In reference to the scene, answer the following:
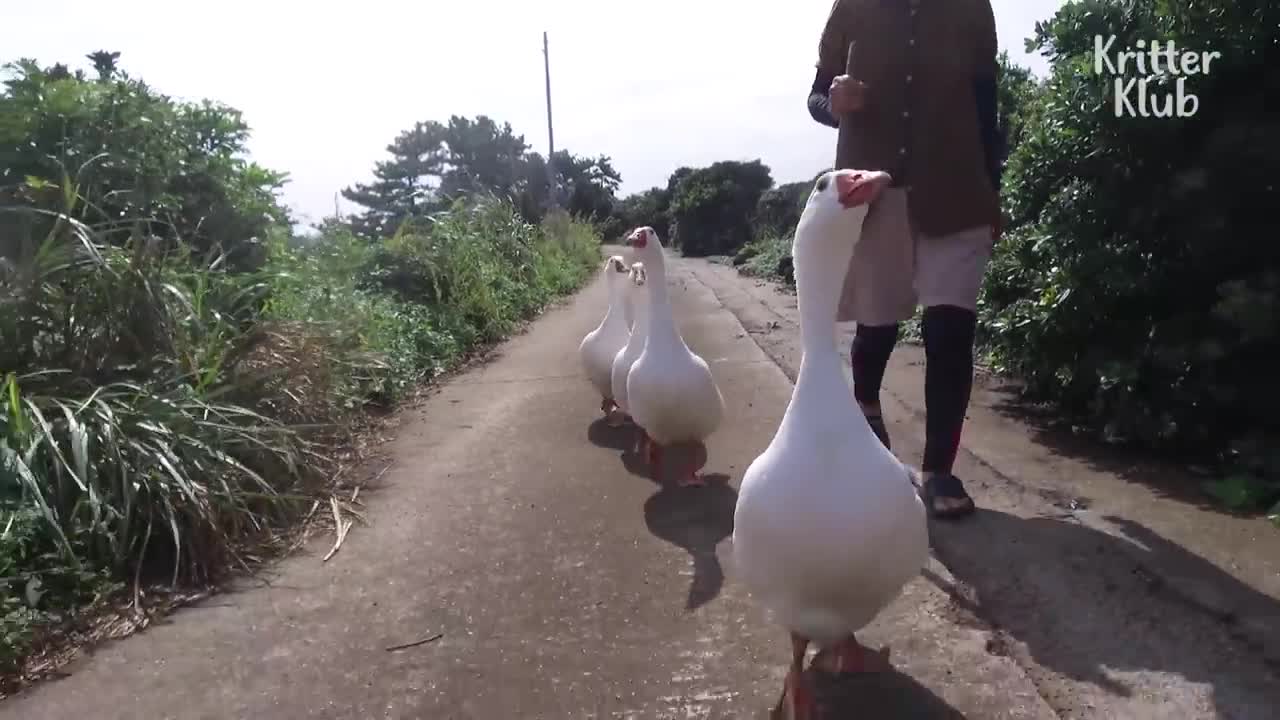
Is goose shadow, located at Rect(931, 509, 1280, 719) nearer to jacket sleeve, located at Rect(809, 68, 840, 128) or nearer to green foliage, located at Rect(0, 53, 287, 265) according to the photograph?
jacket sleeve, located at Rect(809, 68, 840, 128)

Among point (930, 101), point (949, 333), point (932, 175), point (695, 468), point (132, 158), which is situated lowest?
point (695, 468)

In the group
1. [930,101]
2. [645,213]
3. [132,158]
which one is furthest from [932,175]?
[645,213]

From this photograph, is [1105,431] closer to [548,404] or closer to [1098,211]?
[1098,211]

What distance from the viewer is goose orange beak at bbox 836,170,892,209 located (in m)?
2.11

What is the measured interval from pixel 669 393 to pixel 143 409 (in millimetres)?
2101

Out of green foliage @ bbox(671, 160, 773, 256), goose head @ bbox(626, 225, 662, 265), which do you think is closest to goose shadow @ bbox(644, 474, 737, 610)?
goose head @ bbox(626, 225, 662, 265)

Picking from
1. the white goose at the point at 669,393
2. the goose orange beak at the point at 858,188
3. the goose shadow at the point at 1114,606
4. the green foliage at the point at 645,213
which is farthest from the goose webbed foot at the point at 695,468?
the green foliage at the point at 645,213

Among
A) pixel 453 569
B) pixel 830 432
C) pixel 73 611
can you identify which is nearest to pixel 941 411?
pixel 830 432

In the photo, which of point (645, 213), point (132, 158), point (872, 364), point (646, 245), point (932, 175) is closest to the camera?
point (932, 175)

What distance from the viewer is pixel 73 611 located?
9.57 ft

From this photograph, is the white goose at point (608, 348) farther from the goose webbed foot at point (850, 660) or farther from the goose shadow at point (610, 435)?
the goose webbed foot at point (850, 660)

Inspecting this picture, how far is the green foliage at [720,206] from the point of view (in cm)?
2562

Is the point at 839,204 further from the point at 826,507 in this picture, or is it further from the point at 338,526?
the point at 338,526

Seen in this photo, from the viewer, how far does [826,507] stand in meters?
1.93
